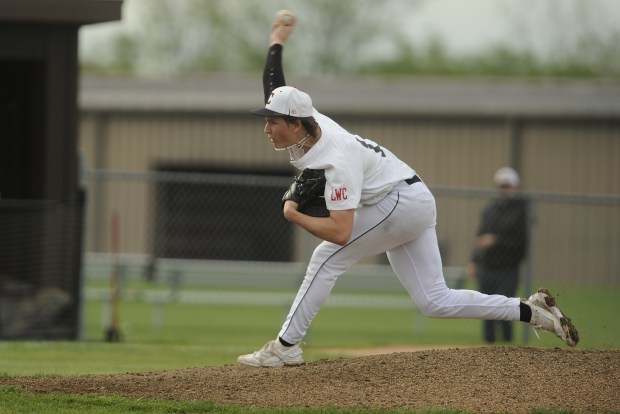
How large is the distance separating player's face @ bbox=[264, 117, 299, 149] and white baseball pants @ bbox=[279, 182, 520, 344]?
27.6 inches

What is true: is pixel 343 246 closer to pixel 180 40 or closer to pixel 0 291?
pixel 0 291

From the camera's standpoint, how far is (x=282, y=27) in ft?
29.3

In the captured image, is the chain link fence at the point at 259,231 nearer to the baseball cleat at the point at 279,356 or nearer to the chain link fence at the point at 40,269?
the chain link fence at the point at 40,269

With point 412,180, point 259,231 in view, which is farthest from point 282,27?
point 259,231

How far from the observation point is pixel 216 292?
Answer: 18.4 meters

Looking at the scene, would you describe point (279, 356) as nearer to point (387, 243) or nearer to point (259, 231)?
point (387, 243)

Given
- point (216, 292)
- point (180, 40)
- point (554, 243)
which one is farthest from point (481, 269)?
point (180, 40)

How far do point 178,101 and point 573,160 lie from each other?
8.13 m

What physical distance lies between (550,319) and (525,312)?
0.21 m

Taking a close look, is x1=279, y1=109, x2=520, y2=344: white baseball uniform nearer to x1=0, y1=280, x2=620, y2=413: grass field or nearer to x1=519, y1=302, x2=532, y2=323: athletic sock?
x1=519, y1=302, x2=532, y2=323: athletic sock

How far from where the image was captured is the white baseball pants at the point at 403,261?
820 centimetres

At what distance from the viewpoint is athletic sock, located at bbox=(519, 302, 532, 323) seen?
334 inches

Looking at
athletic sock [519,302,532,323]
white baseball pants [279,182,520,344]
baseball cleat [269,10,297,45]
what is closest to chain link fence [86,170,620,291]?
baseball cleat [269,10,297,45]

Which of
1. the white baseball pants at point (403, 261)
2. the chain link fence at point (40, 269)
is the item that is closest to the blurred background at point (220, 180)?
the chain link fence at point (40, 269)
